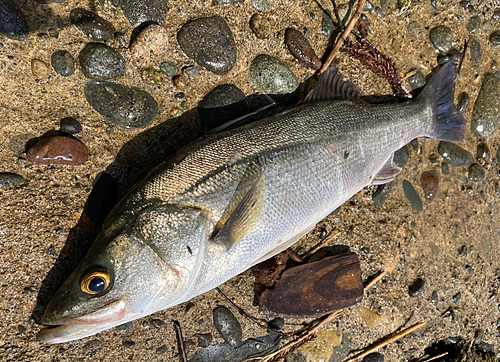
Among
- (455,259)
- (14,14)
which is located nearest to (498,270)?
(455,259)

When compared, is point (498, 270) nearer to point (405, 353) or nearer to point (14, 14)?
point (405, 353)

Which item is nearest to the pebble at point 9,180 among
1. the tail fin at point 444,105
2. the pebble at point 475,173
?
the tail fin at point 444,105

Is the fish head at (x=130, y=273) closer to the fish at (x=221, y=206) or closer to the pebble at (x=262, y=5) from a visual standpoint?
the fish at (x=221, y=206)

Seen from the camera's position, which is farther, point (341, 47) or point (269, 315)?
point (341, 47)

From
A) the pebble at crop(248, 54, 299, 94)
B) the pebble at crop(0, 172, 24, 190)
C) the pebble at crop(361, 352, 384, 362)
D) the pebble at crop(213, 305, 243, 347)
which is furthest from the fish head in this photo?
the pebble at crop(361, 352, 384, 362)

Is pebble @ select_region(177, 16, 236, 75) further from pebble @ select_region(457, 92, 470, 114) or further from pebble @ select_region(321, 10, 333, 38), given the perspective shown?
pebble @ select_region(457, 92, 470, 114)
